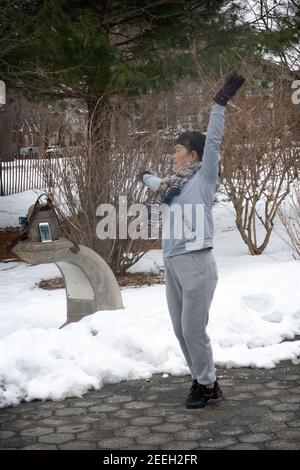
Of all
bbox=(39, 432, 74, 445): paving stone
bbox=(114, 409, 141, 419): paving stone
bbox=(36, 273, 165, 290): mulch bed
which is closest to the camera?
bbox=(39, 432, 74, 445): paving stone

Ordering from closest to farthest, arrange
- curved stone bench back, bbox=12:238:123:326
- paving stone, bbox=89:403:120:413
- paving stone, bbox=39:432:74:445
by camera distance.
→ paving stone, bbox=39:432:74:445 < paving stone, bbox=89:403:120:413 < curved stone bench back, bbox=12:238:123:326

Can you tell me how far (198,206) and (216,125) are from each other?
0.54 metres

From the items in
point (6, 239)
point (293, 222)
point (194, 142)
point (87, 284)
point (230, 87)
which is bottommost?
point (6, 239)

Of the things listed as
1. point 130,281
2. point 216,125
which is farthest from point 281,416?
point 130,281

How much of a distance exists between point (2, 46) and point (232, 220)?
7435mm

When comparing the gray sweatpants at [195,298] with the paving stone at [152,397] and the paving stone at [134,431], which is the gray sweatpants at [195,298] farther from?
the paving stone at [134,431]

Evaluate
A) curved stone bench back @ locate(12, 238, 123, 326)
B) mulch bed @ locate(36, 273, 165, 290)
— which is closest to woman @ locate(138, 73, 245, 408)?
curved stone bench back @ locate(12, 238, 123, 326)

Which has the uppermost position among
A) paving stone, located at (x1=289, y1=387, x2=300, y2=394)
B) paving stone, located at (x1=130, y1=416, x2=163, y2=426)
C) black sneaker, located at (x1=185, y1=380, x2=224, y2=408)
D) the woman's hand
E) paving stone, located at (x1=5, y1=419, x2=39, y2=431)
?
the woman's hand

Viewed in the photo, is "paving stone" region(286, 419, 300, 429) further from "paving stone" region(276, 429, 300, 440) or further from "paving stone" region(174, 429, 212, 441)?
"paving stone" region(174, 429, 212, 441)

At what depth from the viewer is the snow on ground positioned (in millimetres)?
5473

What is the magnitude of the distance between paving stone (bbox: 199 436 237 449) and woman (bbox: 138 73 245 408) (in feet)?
1.94

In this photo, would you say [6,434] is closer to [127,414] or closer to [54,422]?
[54,422]

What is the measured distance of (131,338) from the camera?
6.09 m

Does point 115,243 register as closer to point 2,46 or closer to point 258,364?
point 2,46
